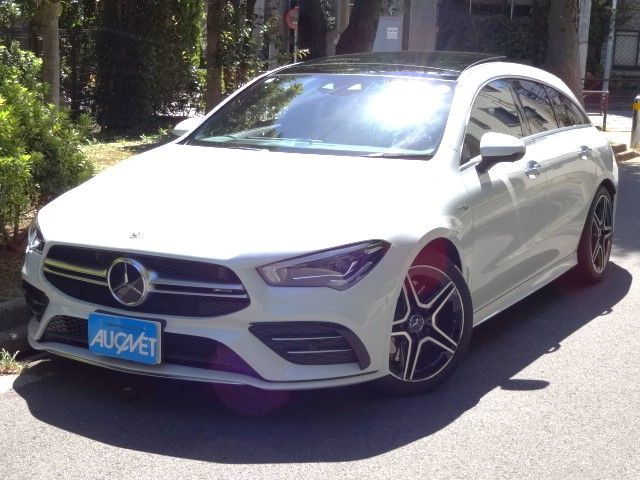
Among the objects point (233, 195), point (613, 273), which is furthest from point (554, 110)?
point (233, 195)

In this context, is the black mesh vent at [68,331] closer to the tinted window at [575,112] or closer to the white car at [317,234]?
the white car at [317,234]

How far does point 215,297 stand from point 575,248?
3415 mm

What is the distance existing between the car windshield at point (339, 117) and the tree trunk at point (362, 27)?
9510 mm

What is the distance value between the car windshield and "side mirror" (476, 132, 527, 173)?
26 centimetres

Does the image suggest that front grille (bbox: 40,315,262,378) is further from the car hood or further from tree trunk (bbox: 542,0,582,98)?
tree trunk (bbox: 542,0,582,98)

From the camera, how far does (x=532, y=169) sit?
20.4ft

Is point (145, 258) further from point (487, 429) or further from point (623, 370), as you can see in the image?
point (623, 370)

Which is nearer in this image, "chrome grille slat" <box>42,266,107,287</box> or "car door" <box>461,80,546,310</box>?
"chrome grille slat" <box>42,266,107,287</box>

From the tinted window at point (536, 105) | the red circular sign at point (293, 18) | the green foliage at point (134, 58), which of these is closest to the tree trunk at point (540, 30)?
the red circular sign at point (293, 18)

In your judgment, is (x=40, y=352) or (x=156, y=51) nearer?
(x=40, y=352)

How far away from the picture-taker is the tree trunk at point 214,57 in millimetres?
13617

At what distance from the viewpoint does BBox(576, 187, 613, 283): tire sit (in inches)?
285

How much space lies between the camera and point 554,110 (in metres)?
7.18

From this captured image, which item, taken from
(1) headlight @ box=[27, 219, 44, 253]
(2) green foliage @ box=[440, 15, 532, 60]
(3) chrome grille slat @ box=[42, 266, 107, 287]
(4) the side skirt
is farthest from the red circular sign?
(2) green foliage @ box=[440, 15, 532, 60]
